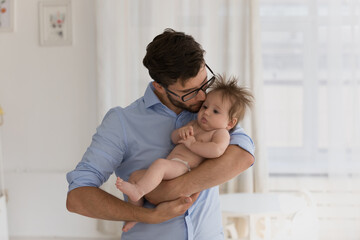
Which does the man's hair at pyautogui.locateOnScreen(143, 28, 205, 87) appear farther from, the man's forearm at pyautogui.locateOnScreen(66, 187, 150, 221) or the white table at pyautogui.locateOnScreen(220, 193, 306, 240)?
the white table at pyautogui.locateOnScreen(220, 193, 306, 240)

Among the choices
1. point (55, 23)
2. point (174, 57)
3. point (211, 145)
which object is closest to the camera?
point (174, 57)

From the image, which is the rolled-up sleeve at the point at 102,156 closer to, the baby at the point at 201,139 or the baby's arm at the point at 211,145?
the baby at the point at 201,139

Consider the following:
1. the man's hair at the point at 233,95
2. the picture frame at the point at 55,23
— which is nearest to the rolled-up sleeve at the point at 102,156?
the man's hair at the point at 233,95

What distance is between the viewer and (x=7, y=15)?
3.77 m

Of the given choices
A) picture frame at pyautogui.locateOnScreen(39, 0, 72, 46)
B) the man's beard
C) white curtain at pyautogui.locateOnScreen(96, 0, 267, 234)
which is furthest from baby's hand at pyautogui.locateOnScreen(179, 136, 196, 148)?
picture frame at pyautogui.locateOnScreen(39, 0, 72, 46)

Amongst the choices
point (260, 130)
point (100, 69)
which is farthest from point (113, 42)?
point (260, 130)

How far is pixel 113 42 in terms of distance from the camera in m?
3.60

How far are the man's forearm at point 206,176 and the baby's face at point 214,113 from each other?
0.11 metres

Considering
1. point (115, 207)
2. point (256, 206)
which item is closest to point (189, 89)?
point (115, 207)

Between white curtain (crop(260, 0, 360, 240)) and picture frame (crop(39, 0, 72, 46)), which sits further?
picture frame (crop(39, 0, 72, 46))

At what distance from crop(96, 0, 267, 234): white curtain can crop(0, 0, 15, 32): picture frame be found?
0.73m

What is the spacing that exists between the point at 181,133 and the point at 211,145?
11 cm

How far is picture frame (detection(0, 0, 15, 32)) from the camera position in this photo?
376 cm

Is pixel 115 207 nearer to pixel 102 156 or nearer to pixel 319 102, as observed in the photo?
pixel 102 156
